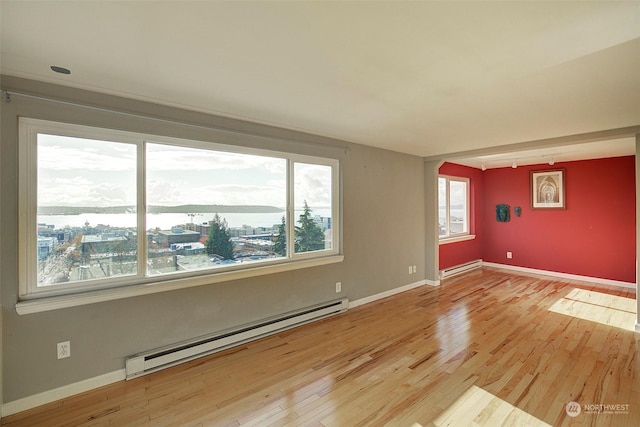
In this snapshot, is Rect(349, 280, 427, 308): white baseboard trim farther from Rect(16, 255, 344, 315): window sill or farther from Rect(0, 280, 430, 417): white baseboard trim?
Rect(0, 280, 430, 417): white baseboard trim

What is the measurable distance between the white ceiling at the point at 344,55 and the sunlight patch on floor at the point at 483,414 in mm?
2373

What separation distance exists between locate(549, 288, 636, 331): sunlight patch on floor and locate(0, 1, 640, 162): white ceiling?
252 centimetres

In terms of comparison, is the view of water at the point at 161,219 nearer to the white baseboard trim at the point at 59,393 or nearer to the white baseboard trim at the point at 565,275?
the white baseboard trim at the point at 59,393

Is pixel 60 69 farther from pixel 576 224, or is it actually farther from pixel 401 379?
pixel 576 224

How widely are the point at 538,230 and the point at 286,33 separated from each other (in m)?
6.62

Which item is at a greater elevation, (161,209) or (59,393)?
(161,209)

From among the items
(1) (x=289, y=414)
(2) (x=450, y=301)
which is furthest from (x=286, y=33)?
(2) (x=450, y=301)

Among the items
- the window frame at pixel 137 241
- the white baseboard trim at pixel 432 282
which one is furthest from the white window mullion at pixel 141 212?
the white baseboard trim at pixel 432 282

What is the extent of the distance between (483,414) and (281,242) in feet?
7.99

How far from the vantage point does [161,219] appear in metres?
2.68

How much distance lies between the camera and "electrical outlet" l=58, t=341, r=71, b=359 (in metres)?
2.19

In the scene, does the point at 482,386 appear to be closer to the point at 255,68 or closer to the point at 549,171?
the point at 255,68

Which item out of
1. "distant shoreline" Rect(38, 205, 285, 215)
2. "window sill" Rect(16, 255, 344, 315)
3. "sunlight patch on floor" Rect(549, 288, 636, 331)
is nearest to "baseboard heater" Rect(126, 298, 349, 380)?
"window sill" Rect(16, 255, 344, 315)

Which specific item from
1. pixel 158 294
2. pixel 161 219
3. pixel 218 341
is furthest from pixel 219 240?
pixel 218 341
